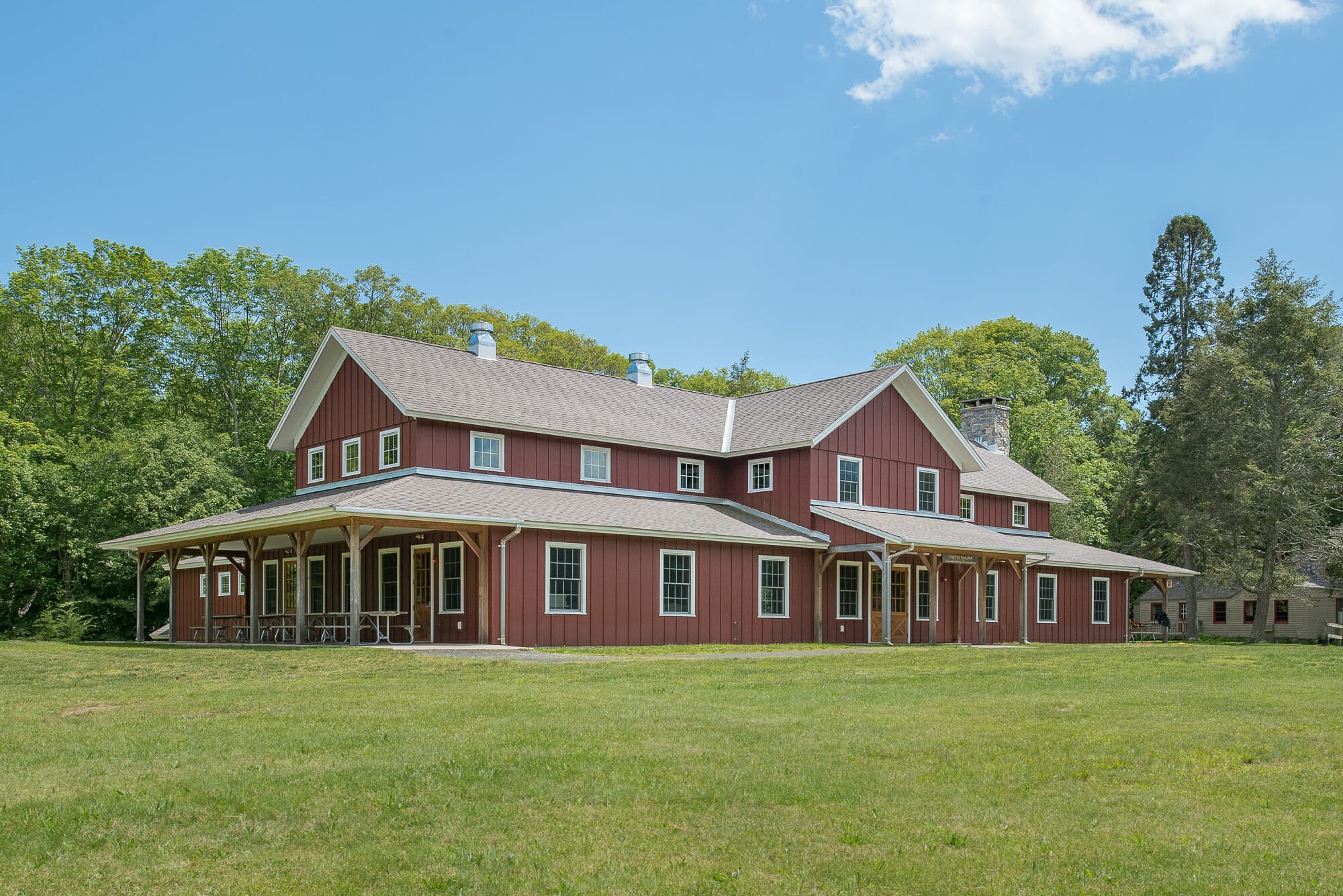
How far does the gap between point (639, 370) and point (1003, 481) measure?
41.0 feet

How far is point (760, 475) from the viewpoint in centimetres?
3111

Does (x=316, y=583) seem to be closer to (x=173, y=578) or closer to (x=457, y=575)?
(x=173, y=578)

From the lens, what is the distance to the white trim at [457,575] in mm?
24188

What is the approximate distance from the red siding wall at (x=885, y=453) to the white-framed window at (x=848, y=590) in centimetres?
178

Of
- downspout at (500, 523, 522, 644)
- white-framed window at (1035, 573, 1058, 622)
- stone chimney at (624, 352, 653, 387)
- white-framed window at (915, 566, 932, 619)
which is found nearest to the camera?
downspout at (500, 523, 522, 644)

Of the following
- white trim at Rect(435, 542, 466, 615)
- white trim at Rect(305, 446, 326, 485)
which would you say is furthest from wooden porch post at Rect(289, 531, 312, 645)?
white trim at Rect(305, 446, 326, 485)

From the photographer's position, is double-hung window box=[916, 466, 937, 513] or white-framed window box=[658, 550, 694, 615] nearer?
white-framed window box=[658, 550, 694, 615]

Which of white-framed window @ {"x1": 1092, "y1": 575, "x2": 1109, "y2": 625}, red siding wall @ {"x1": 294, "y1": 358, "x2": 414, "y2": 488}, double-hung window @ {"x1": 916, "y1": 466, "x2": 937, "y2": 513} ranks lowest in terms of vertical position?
white-framed window @ {"x1": 1092, "y1": 575, "x2": 1109, "y2": 625}

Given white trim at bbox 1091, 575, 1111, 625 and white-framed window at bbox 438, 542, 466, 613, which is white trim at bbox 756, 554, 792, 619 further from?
white trim at bbox 1091, 575, 1111, 625

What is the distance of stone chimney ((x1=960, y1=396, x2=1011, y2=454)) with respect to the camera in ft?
138

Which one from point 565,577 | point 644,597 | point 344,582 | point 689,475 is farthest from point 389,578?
point 689,475

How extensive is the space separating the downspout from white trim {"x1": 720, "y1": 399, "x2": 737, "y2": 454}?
30.6 ft

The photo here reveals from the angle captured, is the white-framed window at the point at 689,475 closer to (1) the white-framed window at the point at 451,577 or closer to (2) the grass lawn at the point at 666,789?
(1) the white-framed window at the point at 451,577

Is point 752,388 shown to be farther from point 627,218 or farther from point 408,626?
point 408,626
